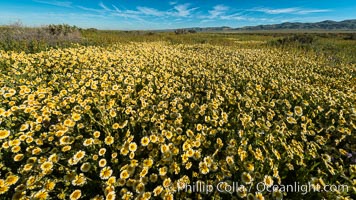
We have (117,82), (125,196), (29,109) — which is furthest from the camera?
(117,82)

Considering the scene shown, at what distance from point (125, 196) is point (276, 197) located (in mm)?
1477

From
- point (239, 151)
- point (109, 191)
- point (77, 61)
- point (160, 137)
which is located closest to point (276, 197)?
point (239, 151)

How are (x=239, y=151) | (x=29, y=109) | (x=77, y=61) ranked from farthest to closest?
(x=77, y=61), (x=29, y=109), (x=239, y=151)

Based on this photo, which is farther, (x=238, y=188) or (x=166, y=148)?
(x=166, y=148)

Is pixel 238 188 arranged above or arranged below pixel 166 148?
below

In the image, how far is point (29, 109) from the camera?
296 cm

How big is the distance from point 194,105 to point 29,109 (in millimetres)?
2751

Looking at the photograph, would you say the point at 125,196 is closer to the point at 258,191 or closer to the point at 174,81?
the point at 258,191

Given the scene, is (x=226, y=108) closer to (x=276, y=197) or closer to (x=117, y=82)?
(x=276, y=197)

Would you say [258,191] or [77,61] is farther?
[77,61]

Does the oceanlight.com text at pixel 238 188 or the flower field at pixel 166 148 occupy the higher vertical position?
the flower field at pixel 166 148

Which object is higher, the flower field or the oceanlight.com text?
the flower field

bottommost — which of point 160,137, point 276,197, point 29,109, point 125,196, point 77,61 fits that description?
point 276,197

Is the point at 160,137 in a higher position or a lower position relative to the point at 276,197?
higher
